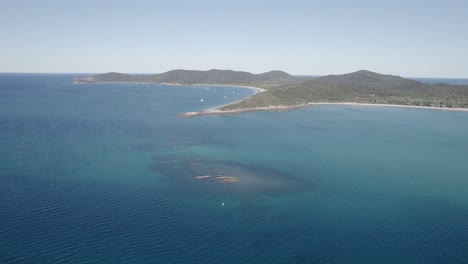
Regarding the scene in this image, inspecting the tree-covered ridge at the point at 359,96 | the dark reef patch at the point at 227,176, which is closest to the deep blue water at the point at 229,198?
the dark reef patch at the point at 227,176

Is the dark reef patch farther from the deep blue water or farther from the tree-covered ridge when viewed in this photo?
the tree-covered ridge

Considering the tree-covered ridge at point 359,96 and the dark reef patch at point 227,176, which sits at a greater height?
the tree-covered ridge at point 359,96

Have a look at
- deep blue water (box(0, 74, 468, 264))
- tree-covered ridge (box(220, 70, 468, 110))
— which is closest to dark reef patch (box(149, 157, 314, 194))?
deep blue water (box(0, 74, 468, 264))

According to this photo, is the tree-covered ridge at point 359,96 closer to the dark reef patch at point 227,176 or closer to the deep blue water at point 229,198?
the deep blue water at point 229,198

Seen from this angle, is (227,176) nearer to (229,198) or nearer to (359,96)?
(229,198)

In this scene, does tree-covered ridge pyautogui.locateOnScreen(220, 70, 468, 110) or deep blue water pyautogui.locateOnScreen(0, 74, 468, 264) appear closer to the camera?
deep blue water pyautogui.locateOnScreen(0, 74, 468, 264)

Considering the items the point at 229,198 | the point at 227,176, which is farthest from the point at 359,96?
the point at 229,198

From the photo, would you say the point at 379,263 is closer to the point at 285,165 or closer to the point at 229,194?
the point at 229,194

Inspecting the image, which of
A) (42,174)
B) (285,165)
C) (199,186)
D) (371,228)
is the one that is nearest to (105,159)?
(42,174)
